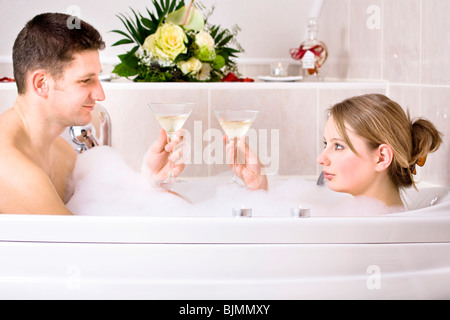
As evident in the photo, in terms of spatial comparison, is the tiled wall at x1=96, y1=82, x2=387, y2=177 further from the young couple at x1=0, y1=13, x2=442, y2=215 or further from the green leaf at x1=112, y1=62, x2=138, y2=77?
the young couple at x1=0, y1=13, x2=442, y2=215

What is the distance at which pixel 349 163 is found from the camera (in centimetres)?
142

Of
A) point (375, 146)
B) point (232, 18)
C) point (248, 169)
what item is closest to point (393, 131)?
point (375, 146)

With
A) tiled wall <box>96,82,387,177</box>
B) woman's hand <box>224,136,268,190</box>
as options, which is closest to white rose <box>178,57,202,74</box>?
tiled wall <box>96,82,387,177</box>

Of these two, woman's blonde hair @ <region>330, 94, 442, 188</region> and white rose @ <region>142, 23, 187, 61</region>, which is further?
white rose @ <region>142, 23, 187, 61</region>

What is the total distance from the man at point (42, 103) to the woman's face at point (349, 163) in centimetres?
57

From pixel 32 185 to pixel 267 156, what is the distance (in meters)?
1.00

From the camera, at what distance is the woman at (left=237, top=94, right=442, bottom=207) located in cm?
137

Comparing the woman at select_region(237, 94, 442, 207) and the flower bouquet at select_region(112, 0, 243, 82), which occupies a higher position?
the flower bouquet at select_region(112, 0, 243, 82)

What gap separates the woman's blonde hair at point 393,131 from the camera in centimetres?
137

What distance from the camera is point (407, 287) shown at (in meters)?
1.10

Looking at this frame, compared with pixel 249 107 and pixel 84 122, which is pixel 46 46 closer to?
pixel 84 122

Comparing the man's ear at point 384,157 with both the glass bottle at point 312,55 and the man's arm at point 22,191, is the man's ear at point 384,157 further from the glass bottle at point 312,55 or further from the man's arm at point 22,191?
the glass bottle at point 312,55

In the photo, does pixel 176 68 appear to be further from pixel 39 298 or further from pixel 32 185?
pixel 39 298

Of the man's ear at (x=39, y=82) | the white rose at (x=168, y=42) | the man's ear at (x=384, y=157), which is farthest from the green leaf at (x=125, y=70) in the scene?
the man's ear at (x=384, y=157)
